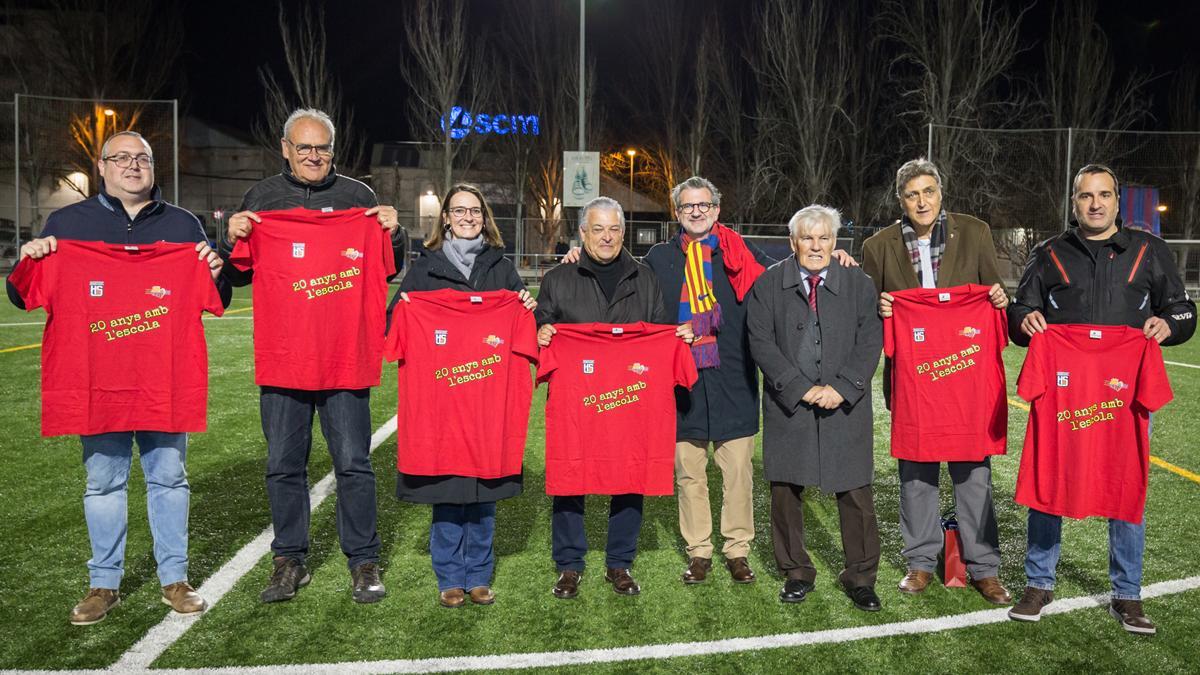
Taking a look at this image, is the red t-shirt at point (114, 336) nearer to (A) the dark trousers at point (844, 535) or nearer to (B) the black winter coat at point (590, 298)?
(B) the black winter coat at point (590, 298)

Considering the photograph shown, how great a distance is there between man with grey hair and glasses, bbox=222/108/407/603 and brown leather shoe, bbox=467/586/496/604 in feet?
1.45

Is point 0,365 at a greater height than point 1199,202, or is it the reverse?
point 1199,202

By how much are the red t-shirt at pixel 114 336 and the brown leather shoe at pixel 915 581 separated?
11.4 feet

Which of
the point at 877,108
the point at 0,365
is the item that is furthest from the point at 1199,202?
the point at 0,365

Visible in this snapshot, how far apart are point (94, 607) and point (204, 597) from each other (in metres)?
0.48

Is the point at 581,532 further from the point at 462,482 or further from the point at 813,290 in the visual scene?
the point at 813,290

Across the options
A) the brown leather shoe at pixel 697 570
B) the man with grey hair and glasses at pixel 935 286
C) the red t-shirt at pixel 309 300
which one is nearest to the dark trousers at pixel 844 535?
the man with grey hair and glasses at pixel 935 286

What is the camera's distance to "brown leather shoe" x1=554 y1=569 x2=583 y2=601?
178 inches

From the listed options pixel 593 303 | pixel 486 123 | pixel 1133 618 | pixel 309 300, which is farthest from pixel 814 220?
pixel 486 123

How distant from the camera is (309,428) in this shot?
4496mm

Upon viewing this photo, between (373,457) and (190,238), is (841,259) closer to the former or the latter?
(190,238)

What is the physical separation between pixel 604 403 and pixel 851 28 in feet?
107

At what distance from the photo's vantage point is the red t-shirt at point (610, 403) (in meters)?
4.43

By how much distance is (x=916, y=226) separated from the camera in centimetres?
464
